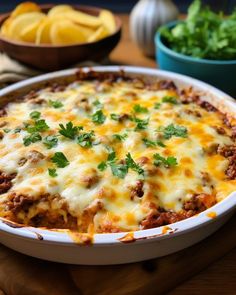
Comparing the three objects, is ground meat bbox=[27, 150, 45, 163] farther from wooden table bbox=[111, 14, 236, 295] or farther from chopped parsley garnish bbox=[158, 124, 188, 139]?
wooden table bbox=[111, 14, 236, 295]

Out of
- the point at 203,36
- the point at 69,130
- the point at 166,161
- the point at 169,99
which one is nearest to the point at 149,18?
the point at 203,36

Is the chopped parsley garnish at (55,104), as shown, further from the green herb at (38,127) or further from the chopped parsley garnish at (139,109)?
the chopped parsley garnish at (139,109)

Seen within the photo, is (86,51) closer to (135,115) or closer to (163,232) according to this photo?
(135,115)

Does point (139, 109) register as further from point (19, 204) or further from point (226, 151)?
point (19, 204)

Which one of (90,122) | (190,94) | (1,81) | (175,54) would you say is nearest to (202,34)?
(175,54)

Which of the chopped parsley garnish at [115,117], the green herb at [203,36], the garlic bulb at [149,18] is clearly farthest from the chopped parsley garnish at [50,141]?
the garlic bulb at [149,18]
